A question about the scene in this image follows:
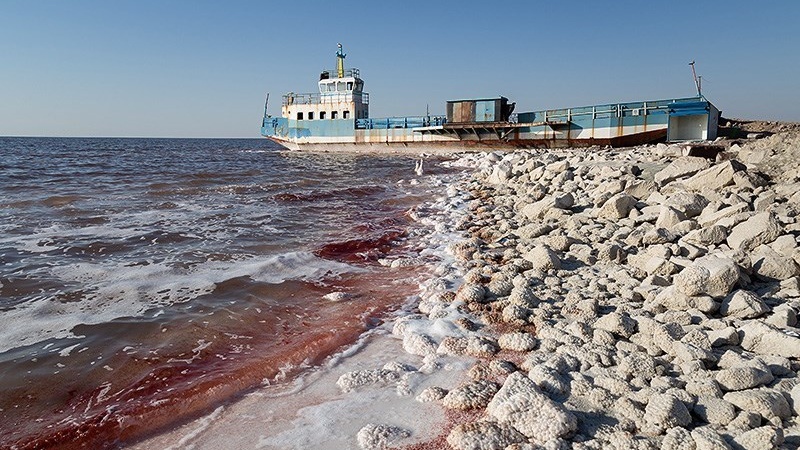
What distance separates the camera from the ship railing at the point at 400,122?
32.0m

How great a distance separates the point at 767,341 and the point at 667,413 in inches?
47.8

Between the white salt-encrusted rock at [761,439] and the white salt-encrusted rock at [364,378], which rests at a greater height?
the white salt-encrusted rock at [761,439]

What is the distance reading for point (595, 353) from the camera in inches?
133

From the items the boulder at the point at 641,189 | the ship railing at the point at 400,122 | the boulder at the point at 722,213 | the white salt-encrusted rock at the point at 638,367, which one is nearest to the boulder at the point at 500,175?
the boulder at the point at 641,189

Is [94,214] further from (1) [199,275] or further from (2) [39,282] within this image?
(1) [199,275]

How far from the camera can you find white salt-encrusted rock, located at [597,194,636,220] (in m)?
7.11

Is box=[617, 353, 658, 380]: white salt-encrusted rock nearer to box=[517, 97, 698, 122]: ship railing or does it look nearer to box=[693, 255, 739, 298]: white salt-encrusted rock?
box=[693, 255, 739, 298]: white salt-encrusted rock

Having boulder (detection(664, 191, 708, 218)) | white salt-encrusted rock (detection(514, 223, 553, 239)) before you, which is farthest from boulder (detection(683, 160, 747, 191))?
white salt-encrusted rock (detection(514, 223, 553, 239))

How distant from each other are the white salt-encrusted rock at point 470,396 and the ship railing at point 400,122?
29.5m

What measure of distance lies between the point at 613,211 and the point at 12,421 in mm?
7165

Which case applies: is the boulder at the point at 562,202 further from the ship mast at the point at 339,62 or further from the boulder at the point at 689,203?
the ship mast at the point at 339,62

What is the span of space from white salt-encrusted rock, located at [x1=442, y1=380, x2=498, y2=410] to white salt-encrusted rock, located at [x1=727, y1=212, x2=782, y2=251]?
3465 millimetres

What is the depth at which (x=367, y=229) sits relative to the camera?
31.3 ft

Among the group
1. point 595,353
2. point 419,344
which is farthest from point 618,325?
point 419,344
